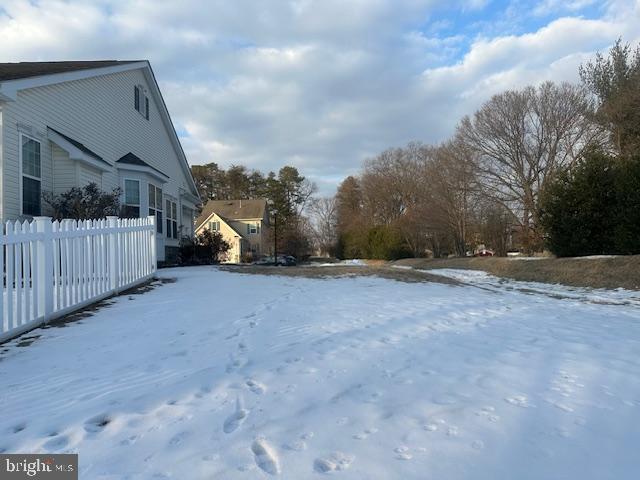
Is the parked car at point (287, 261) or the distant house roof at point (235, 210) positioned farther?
the distant house roof at point (235, 210)

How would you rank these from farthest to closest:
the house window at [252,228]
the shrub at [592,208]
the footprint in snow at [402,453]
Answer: the house window at [252,228] < the shrub at [592,208] < the footprint in snow at [402,453]

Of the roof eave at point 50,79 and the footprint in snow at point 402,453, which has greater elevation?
the roof eave at point 50,79

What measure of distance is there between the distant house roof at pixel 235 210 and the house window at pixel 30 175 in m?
43.9

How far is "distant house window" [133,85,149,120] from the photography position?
690 inches

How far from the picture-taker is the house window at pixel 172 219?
19.9 meters

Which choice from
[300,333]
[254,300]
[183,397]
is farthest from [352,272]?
[183,397]

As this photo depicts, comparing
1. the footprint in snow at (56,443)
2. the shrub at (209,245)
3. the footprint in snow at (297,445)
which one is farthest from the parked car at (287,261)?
the footprint in snow at (297,445)

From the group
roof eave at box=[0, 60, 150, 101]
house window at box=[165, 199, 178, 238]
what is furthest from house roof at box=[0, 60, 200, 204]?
house window at box=[165, 199, 178, 238]

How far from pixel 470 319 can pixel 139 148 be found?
15625 mm

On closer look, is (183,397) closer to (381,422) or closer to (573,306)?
(381,422)

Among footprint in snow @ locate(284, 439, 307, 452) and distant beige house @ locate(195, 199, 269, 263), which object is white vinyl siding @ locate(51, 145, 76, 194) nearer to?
footprint in snow @ locate(284, 439, 307, 452)

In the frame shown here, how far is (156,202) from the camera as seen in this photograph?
17.5m

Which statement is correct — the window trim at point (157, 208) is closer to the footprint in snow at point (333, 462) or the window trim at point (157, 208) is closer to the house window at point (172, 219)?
A: the house window at point (172, 219)

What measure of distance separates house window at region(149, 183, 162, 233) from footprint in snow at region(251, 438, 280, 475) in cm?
1541
